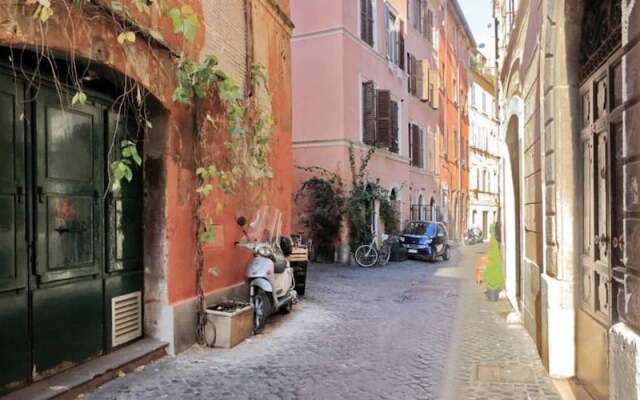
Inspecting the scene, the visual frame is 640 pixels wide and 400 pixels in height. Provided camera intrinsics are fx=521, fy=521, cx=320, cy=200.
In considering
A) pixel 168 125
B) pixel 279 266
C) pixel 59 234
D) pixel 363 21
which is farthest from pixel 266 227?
pixel 363 21

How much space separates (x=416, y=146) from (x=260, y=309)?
17.3m

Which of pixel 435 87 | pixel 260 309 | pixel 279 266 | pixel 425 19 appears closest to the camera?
pixel 260 309

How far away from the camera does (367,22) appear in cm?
1805

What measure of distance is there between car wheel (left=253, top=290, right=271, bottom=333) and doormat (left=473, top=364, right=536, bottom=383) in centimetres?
279

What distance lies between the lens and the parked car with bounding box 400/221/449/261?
17812mm

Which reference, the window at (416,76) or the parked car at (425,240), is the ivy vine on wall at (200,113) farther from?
the window at (416,76)

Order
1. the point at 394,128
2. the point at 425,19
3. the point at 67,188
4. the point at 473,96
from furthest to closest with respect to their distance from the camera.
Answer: the point at 473,96 → the point at 425,19 → the point at 394,128 → the point at 67,188

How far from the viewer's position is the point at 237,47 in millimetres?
7559

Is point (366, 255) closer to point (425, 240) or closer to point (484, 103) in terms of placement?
point (425, 240)

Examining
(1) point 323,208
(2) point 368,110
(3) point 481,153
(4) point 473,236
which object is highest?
(3) point 481,153

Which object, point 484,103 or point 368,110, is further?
point 484,103

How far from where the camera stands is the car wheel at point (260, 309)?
6.86 metres

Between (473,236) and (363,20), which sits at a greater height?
(363,20)

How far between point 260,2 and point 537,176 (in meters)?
5.15
